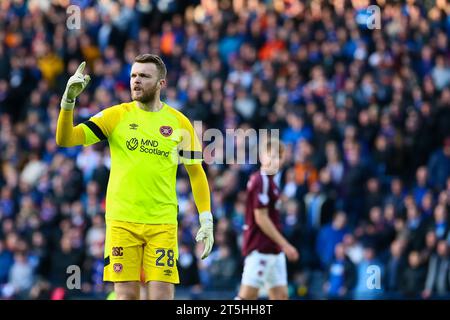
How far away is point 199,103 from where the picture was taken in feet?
71.9

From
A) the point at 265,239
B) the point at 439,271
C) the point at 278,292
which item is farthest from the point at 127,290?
the point at 439,271

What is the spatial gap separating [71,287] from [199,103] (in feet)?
16.0

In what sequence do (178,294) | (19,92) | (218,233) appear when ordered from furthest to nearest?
1. (19,92)
2. (218,233)
3. (178,294)

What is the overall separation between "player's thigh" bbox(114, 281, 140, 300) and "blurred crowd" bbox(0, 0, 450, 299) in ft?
25.9

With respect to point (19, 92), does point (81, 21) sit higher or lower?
higher

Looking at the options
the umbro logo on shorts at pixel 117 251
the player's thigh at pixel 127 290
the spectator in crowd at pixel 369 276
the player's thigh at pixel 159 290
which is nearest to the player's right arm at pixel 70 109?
the umbro logo on shorts at pixel 117 251

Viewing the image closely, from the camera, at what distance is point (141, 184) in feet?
33.7

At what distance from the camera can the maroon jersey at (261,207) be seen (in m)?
13.8

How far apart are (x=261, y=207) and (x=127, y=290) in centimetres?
394

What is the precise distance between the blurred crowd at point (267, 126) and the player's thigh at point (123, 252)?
25.9ft

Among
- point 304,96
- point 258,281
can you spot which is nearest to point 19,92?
point 304,96

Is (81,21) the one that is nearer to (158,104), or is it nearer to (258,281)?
(258,281)

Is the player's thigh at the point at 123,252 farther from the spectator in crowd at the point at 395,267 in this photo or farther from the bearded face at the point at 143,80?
the spectator in crowd at the point at 395,267
